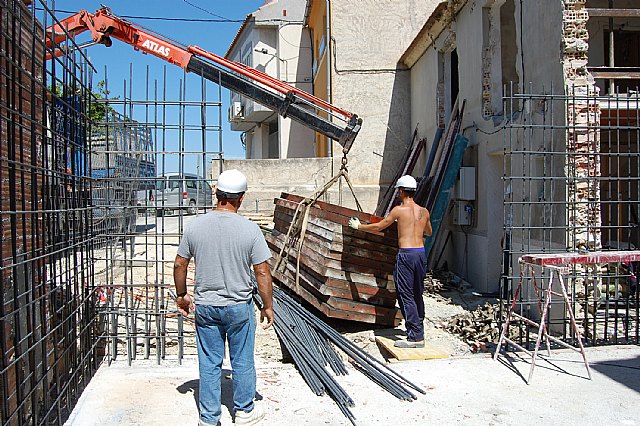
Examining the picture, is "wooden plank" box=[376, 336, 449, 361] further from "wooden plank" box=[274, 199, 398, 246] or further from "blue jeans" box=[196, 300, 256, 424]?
"blue jeans" box=[196, 300, 256, 424]

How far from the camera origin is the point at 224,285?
4184 millimetres

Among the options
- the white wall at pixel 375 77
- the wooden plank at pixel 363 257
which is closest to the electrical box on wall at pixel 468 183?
the wooden plank at pixel 363 257

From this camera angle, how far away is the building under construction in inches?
155

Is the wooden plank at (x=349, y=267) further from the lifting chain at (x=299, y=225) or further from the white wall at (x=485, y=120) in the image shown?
the white wall at (x=485, y=120)

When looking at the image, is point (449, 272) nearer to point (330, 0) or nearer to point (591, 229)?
point (591, 229)

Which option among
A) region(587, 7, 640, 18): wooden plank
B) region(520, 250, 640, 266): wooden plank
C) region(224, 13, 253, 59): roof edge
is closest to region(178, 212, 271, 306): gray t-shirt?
region(520, 250, 640, 266): wooden plank

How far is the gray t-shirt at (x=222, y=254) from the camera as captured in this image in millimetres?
4184

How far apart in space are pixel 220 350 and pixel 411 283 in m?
3.09

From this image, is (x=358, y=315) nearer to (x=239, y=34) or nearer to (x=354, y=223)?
(x=354, y=223)

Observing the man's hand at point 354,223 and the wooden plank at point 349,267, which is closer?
the man's hand at point 354,223

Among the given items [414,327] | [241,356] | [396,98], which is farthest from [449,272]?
[241,356]

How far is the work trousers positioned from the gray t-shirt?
2.96m

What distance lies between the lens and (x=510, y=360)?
6.02m

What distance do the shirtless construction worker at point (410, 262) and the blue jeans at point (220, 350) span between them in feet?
9.12
